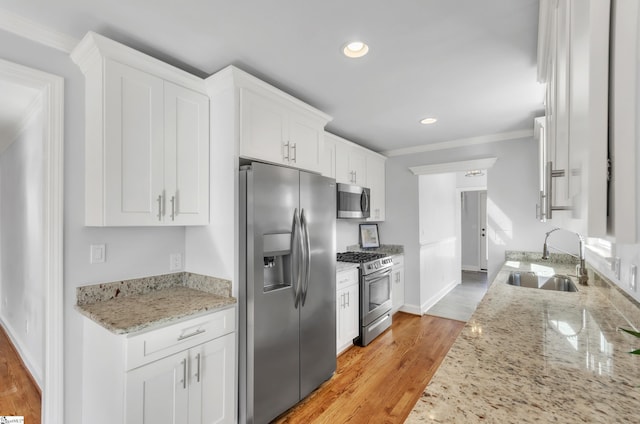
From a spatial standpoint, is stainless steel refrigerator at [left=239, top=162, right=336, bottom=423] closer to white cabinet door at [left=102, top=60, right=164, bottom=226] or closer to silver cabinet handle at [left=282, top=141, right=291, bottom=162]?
silver cabinet handle at [left=282, top=141, right=291, bottom=162]

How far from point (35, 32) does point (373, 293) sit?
11.4 feet

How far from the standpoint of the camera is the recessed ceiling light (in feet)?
6.04

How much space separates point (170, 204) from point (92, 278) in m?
0.66

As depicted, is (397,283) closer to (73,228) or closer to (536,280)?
(536,280)

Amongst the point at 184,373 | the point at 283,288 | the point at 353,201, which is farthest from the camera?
the point at 353,201

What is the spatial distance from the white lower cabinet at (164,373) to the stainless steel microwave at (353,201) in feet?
6.13

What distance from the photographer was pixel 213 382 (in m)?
1.83

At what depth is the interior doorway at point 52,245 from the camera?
1.72 m

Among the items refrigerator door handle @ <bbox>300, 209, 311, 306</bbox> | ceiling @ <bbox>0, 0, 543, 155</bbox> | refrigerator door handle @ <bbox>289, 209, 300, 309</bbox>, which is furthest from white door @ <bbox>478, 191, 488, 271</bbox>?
refrigerator door handle @ <bbox>289, 209, 300, 309</bbox>

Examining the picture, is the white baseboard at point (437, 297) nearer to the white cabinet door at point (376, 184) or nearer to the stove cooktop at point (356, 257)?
the stove cooktop at point (356, 257)

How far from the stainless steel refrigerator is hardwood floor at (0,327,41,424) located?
1.66 metres

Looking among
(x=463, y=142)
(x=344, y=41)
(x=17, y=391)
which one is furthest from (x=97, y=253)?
(x=463, y=142)

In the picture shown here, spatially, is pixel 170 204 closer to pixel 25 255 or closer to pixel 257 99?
pixel 257 99

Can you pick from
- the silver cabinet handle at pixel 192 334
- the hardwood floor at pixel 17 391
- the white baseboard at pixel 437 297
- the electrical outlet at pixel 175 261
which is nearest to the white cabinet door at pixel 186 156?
the electrical outlet at pixel 175 261
